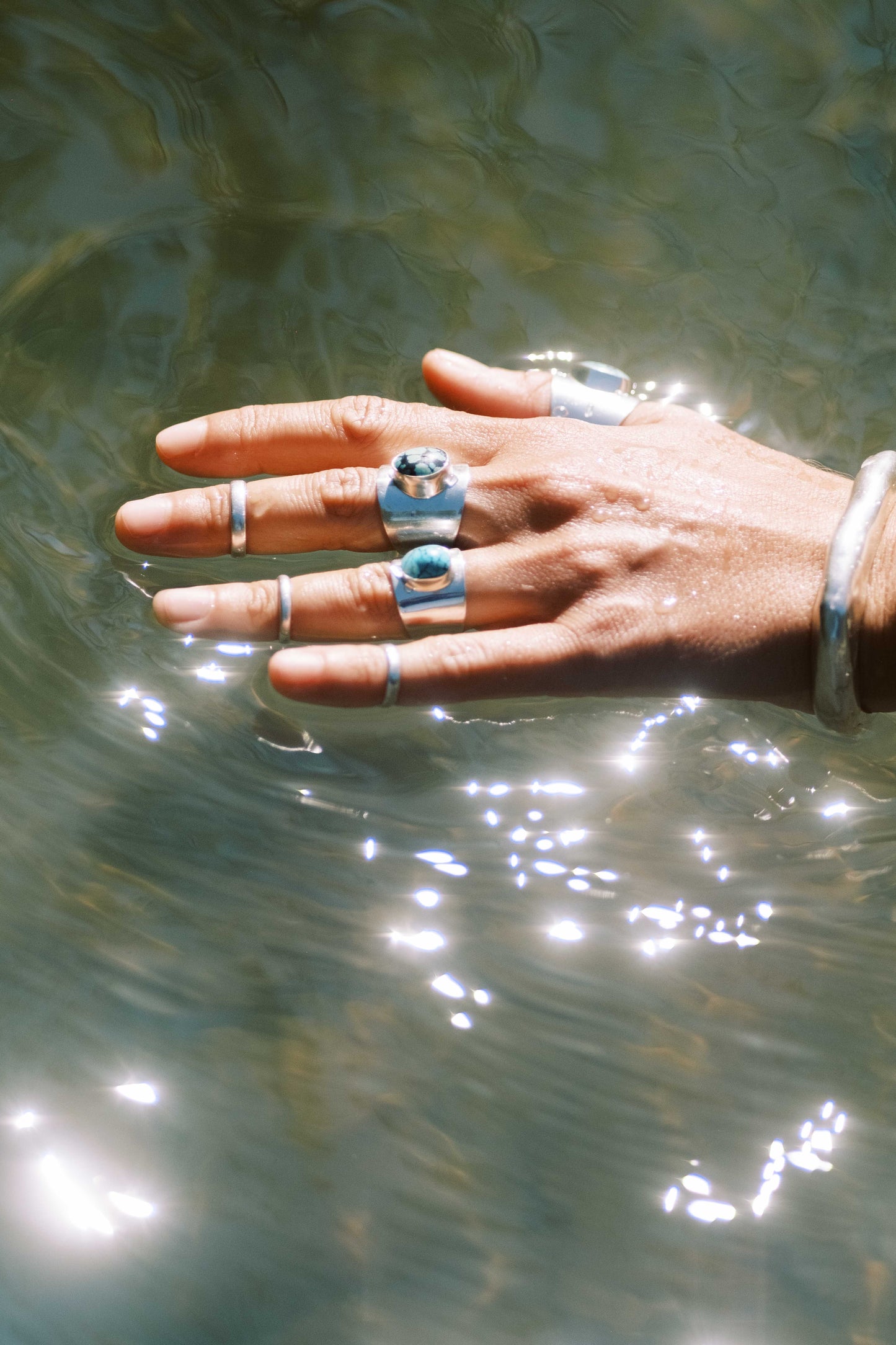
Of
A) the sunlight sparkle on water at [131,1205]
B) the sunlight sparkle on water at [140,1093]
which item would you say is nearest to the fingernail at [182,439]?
the sunlight sparkle on water at [140,1093]

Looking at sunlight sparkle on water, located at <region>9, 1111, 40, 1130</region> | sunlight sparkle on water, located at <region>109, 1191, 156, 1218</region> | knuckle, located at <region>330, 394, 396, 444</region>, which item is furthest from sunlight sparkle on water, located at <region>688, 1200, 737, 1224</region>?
knuckle, located at <region>330, 394, 396, 444</region>

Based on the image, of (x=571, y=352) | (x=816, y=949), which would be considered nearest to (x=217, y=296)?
(x=571, y=352)

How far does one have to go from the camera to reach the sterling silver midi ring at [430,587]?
131 centimetres

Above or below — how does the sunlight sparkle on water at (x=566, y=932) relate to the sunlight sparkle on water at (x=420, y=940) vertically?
below

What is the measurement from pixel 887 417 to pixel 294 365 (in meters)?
1.02

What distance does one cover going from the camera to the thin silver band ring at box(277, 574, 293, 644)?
1.33 metres

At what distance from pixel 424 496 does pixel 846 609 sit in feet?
1.76

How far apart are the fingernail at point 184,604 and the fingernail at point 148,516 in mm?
103

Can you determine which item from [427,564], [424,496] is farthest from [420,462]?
[427,564]

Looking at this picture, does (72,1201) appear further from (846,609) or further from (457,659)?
(846,609)

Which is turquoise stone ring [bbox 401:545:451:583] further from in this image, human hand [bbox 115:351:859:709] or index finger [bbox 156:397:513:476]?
index finger [bbox 156:397:513:476]

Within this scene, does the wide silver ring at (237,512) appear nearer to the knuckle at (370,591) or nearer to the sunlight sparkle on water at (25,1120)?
the knuckle at (370,591)

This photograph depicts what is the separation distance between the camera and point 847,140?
6.42ft

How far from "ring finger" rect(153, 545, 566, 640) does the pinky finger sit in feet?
0.19
